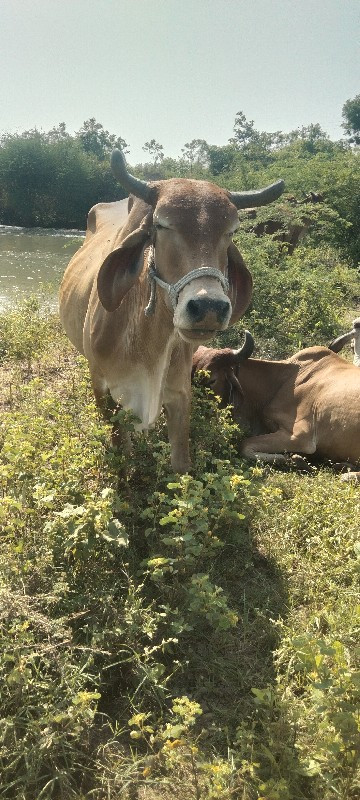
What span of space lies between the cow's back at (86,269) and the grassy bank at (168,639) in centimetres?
143

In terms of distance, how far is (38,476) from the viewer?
289 cm

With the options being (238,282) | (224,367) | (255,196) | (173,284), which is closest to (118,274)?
(173,284)

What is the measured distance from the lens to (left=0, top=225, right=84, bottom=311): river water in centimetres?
1302

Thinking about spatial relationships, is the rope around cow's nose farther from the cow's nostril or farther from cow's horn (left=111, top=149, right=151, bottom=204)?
cow's horn (left=111, top=149, right=151, bottom=204)

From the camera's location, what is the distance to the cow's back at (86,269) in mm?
4629

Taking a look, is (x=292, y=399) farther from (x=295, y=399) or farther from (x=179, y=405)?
(x=179, y=405)

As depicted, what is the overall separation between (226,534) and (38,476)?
44.5 inches

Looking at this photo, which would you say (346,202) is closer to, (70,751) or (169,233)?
(169,233)

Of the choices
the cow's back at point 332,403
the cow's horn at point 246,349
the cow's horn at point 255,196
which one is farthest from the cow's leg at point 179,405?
the cow's back at point 332,403

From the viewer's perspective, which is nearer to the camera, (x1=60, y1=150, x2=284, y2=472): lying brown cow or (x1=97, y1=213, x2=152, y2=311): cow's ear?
(x1=60, y1=150, x2=284, y2=472): lying brown cow

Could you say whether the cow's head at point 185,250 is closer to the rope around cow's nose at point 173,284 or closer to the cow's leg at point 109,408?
the rope around cow's nose at point 173,284

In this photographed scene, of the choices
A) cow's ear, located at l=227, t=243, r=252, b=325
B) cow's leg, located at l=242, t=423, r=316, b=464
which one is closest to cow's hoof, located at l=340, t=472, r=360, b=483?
cow's leg, located at l=242, t=423, r=316, b=464

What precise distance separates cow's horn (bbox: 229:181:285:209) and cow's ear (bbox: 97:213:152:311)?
601mm

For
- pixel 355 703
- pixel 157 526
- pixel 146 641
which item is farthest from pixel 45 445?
pixel 355 703
